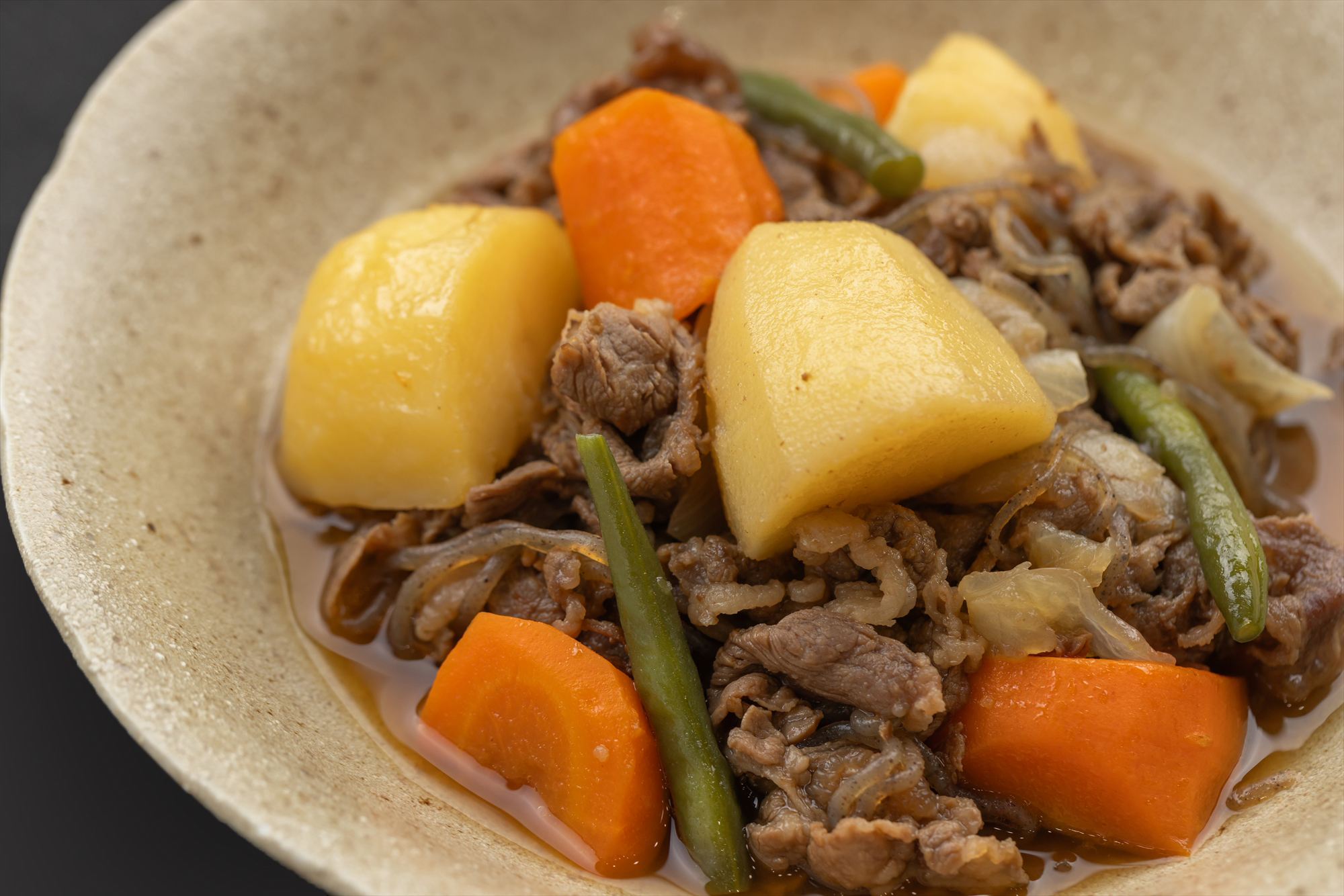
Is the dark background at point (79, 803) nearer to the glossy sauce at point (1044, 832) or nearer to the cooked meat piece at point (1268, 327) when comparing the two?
the glossy sauce at point (1044, 832)

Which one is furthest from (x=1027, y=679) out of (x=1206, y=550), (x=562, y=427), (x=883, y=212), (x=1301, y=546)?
(x=883, y=212)

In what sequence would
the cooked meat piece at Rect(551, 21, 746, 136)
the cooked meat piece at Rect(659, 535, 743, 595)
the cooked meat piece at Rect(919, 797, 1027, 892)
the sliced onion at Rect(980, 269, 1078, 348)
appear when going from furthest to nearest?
the cooked meat piece at Rect(551, 21, 746, 136)
the sliced onion at Rect(980, 269, 1078, 348)
the cooked meat piece at Rect(659, 535, 743, 595)
the cooked meat piece at Rect(919, 797, 1027, 892)

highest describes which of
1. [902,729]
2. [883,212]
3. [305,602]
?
[883,212]

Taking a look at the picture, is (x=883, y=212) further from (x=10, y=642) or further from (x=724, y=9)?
(x=10, y=642)

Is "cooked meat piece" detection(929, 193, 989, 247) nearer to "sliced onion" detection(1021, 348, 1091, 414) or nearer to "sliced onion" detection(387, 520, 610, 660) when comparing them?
"sliced onion" detection(1021, 348, 1091, 414)

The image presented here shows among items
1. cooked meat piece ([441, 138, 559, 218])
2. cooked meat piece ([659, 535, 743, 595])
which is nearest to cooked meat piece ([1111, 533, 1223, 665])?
cooked meat piece ([659, 535, 743, 595])
